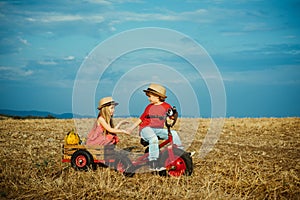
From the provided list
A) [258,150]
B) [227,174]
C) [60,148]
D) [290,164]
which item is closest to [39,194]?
[227,174]

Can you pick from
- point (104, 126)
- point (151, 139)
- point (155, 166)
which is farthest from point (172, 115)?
point (104, 126)

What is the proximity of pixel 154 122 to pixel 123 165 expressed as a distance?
3.49 feet

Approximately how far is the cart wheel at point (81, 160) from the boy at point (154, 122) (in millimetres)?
1112

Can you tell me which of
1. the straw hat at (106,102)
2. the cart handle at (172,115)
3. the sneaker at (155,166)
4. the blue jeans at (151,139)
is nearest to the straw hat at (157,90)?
the cart handle at (172,115)

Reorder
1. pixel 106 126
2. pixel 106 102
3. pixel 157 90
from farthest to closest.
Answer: pixel 106 102 < pixel 106 126 < pixel 157 90

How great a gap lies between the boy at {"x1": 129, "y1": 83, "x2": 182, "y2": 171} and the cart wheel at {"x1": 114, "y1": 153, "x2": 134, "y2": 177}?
430 mm

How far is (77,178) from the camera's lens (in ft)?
24.4

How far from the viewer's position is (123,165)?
26.3ft

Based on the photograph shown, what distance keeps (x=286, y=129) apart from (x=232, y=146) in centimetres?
697

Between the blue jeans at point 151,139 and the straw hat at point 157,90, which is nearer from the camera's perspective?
the blue jeans at point 151,139

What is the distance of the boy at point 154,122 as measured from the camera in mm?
7918

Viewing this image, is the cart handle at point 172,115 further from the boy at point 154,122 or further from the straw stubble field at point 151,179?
the straw stubble field at point 151,179

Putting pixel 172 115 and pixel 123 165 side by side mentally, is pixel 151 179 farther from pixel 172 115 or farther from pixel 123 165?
pixel 172 115

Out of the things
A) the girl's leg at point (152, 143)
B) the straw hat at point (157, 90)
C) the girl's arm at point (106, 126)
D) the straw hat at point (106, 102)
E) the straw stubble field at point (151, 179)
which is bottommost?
the straw stubble field at point (151, 179)
